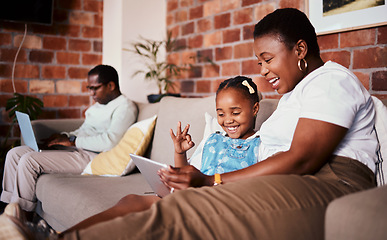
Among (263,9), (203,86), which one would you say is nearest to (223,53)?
(203,86)

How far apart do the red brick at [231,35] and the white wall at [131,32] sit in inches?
37.5

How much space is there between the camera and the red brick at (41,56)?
3.49 meters

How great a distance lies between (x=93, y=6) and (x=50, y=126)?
5.06 feet

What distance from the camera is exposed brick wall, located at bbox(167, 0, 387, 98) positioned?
1.95m

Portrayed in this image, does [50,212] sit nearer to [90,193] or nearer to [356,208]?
[90,193]

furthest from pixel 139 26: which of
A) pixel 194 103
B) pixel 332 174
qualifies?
pixel 332 174

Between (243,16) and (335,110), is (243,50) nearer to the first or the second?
(243,16)

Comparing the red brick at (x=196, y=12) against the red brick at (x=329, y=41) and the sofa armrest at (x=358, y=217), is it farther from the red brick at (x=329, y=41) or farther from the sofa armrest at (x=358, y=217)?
the sofa armrest at (x=358, y=217)

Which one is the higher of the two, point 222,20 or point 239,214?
point 222,20

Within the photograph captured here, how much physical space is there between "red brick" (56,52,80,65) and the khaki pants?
3126 millimetres

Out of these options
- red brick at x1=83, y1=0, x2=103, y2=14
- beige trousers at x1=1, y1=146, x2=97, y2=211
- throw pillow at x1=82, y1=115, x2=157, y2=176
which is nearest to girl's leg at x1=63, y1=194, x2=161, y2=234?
throw pillow at x1=82, y1=115, x2=157, y2=176

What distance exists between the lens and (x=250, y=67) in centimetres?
270

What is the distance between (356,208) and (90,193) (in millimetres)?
1313

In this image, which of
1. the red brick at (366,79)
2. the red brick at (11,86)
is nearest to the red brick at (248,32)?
the red brick at (366,79)
